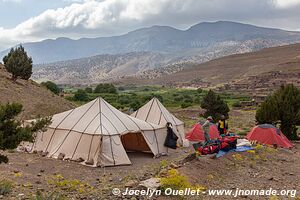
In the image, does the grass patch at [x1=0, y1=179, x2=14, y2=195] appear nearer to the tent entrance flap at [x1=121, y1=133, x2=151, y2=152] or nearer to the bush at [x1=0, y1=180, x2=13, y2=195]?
the bush at [x1=0, y1=180, x2=13, y2=195]

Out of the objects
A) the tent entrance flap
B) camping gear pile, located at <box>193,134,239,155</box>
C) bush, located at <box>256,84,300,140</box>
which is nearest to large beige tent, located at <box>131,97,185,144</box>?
the tent entrance flap

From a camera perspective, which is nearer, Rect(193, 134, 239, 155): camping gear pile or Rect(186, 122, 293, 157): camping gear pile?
Rect(193, 134, 239, 155): camping gear pile

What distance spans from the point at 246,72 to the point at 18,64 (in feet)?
307

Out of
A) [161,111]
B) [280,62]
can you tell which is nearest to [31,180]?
[161,111]

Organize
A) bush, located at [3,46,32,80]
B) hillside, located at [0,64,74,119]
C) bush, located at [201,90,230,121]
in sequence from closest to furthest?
hillside, located at [0,64,74,119], bush, located at [201,90,230,121], bush, located at [3,46,32,80]

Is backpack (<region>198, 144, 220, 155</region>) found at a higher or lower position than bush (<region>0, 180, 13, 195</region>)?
lower

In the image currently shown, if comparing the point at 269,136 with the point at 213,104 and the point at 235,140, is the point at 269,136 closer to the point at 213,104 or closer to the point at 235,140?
the point at 235,140

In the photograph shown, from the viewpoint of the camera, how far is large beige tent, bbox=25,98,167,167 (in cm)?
1706

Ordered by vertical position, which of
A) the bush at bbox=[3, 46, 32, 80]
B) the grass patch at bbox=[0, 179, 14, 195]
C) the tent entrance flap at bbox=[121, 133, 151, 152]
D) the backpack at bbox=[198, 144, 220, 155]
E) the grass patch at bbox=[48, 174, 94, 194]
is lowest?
the tent entrance flap at bbox=[121, 133, 151, 152]

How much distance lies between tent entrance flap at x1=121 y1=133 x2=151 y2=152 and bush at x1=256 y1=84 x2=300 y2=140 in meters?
8.19

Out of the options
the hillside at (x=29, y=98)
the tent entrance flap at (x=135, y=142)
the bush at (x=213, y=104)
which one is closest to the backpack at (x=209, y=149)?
the tent entrance flap at (x=135, y=142)

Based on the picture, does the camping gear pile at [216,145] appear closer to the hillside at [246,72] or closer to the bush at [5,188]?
the bush at [5,188]

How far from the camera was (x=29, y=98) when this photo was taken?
33125mm

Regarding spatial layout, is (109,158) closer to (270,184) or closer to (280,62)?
(270,184)
